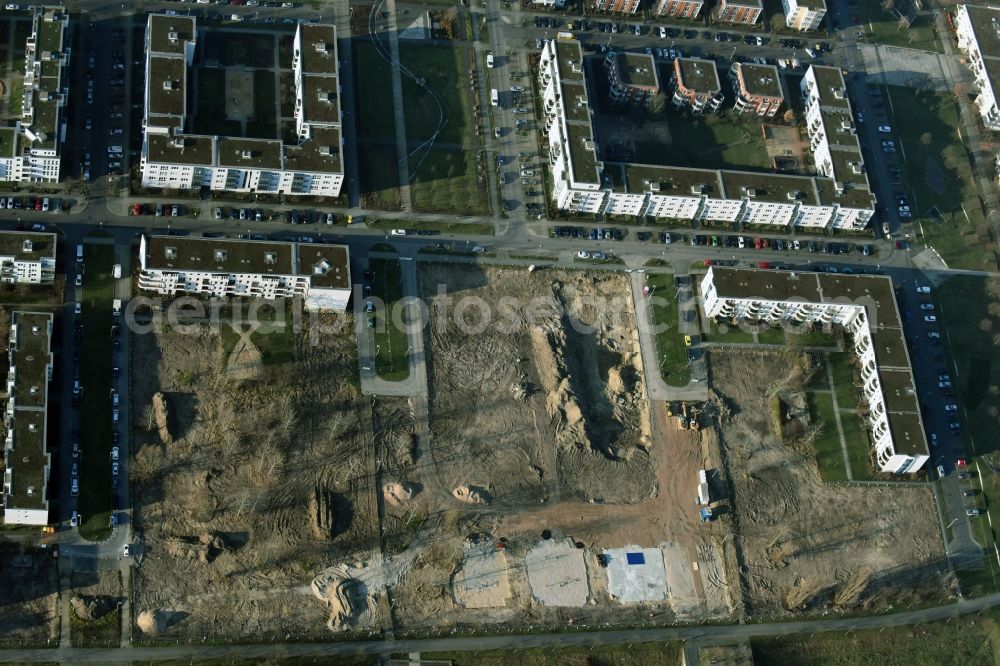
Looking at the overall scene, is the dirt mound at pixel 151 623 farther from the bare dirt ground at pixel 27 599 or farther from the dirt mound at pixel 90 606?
the bare dirt ground at pixel 27 599

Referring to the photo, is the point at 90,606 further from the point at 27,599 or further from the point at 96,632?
the point at 27,599

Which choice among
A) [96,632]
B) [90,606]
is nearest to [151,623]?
[96,632]

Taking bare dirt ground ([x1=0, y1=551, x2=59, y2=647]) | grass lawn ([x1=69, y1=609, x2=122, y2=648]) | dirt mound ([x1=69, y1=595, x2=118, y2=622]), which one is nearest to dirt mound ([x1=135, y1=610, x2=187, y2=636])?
grass lawn ([x1=69, y1=609, x2=122, y2=648])

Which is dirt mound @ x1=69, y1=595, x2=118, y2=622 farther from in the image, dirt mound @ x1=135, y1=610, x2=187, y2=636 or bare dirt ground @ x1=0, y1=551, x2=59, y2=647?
dirt mound @ x1=135, y1=610, x2=187, y2=636

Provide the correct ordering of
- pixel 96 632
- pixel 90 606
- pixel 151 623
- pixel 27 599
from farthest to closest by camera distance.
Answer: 1. pixel 151 623
2. pixel 90 606
3. pixel 96 632
4. pixel 27 599

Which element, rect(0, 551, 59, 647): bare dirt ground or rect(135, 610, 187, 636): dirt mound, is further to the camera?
rect(135, 610, 187, 636): dirt mound

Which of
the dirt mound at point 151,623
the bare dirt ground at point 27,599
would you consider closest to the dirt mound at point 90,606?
the bare dirt ground at point 27,599
